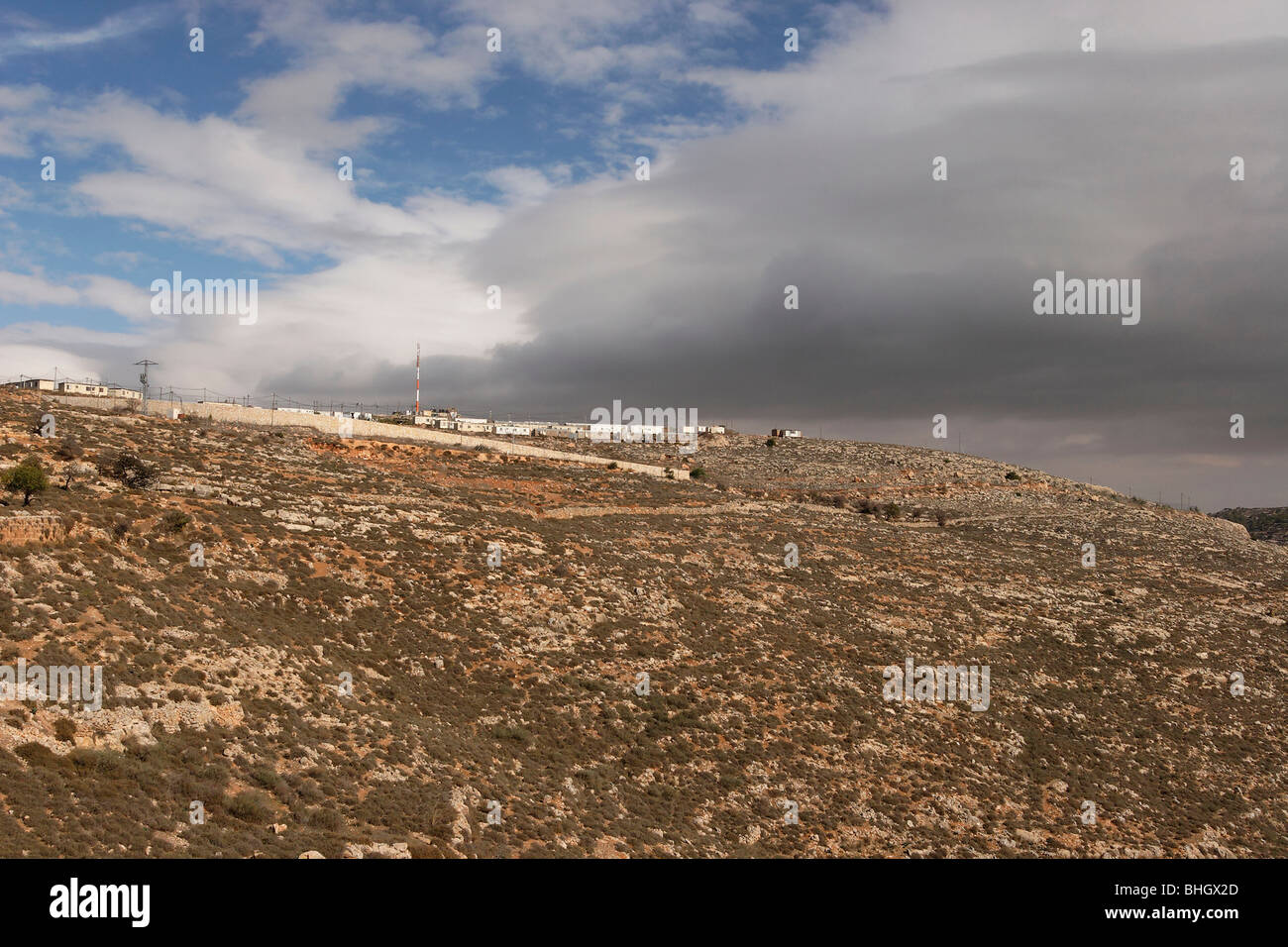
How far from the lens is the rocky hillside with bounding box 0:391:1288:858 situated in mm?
21469

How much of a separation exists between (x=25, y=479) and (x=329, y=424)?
4320 centimetres

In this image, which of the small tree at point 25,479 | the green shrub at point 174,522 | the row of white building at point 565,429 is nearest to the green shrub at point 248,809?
the green shrub at point 174,522

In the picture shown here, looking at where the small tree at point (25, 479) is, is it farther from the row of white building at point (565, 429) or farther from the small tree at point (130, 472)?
the row of white building at point (565, 429)

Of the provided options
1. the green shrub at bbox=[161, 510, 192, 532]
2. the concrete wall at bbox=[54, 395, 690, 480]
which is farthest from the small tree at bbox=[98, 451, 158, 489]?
the concrete wall at bbox=[54, 395, 690, 480]

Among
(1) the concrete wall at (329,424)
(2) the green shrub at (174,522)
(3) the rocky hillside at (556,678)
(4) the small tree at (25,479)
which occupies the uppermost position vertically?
(1) the concrete wall at (329,424)

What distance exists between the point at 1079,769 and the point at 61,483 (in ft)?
163

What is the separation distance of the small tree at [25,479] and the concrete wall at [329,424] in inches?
1367

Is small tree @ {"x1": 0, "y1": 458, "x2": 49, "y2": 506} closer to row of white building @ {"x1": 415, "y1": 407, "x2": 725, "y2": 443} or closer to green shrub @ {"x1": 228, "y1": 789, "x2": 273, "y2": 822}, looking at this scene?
green shrub @ {"x1": 228, "y1": 789, "x2": 273, "y2": 822}

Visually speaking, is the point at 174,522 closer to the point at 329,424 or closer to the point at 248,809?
the point at 248,809

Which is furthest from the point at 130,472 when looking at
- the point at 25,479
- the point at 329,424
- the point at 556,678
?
the point at 329,424

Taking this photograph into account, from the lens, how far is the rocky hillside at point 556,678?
70.4 feet

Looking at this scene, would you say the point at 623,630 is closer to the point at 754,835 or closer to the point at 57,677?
the point at 754,835

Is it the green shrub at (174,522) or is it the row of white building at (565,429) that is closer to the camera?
the green shrub at (174,522)

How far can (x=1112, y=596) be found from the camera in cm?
5825
